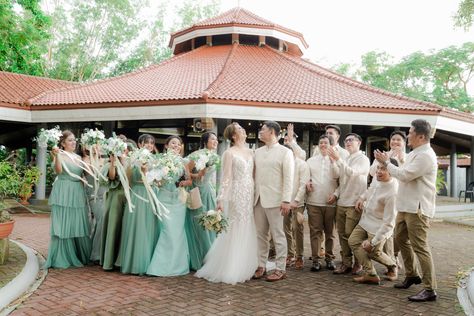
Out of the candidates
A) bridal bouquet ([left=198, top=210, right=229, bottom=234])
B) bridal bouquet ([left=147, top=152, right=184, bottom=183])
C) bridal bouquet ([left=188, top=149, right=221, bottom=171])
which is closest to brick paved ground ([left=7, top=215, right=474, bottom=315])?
bridal bouquet ([left=198, top=210, right=229, bottom=234])

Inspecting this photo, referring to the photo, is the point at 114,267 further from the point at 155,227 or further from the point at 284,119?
the point at 284,119

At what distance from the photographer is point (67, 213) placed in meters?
5.81

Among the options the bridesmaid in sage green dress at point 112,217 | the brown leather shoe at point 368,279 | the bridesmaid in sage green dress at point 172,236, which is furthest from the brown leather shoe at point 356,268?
the bridesmaid in sage green dress at point 112,217

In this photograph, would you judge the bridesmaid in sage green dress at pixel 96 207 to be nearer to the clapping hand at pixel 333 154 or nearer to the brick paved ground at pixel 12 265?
the brick paved ground at pixel 12 265

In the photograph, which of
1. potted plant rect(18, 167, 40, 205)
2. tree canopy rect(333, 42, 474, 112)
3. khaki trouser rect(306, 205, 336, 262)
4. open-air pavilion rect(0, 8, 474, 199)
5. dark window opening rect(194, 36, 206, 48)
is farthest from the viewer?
tree canopy rect(333, 42, 474, 112)

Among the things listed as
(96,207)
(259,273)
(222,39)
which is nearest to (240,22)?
(222,39)

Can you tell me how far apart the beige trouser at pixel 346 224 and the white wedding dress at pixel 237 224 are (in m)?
1.25

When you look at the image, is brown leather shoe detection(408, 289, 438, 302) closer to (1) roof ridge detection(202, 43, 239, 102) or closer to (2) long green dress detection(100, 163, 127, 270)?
(2) long green dress detection(100, 163, 127, 270)

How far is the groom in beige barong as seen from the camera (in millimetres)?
5238

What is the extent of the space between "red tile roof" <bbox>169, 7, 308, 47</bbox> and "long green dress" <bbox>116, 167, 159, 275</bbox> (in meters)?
11.1

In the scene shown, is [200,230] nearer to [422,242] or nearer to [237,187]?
[237,187]

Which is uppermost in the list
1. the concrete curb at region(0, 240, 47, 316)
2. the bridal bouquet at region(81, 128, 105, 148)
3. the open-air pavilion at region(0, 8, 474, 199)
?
the open-air pavilion at region(0, 8, 474, 199)

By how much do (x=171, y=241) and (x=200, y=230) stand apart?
1.99 feet

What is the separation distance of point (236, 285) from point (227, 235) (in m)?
0.67
